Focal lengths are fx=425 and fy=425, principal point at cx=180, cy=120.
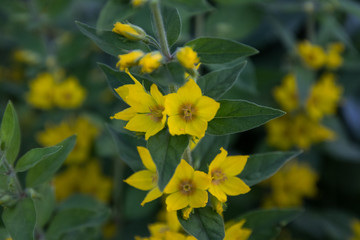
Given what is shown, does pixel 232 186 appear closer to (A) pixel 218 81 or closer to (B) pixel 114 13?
(A) pixel 218 81

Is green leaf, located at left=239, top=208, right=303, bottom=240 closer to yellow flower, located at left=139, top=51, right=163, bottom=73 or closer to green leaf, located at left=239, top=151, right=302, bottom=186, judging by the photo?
green leaf, located at left=239, top=151, right=302, bottom=186

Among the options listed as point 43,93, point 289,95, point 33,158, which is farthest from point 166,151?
point 43,93

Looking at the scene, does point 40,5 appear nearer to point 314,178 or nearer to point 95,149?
point 95,149

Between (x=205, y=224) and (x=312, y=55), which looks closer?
(x=205, y=224)

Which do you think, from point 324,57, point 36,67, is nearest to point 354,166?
point 324,57

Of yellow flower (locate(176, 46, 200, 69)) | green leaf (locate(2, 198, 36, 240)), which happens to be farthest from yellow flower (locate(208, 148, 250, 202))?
green leaf (locate(2, 198, 36, 240))
